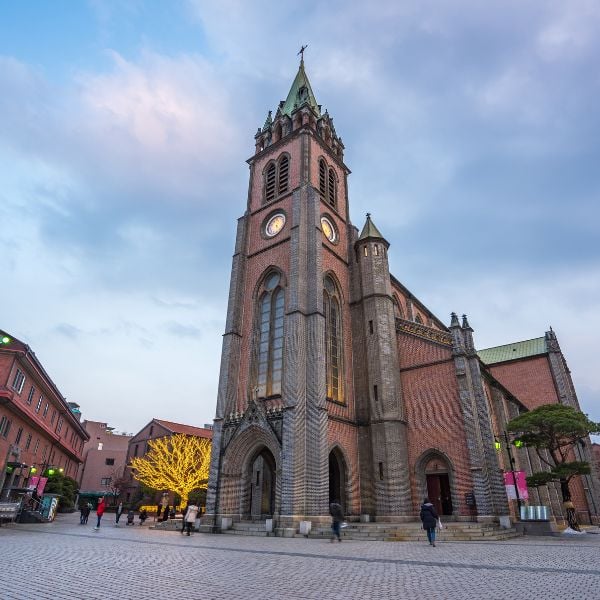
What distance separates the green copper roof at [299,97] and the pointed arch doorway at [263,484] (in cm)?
3146

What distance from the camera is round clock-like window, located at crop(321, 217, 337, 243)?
33.9m

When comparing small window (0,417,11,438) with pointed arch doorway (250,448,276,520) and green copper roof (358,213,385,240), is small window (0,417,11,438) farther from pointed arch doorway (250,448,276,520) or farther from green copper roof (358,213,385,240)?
green copper roof (358,213,385,240)

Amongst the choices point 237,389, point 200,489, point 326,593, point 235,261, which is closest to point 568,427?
point 237,389

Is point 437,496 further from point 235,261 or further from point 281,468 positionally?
point 235,261

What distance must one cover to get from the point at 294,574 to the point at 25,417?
3147 cm

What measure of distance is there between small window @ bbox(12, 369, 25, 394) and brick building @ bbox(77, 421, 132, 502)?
144 feet

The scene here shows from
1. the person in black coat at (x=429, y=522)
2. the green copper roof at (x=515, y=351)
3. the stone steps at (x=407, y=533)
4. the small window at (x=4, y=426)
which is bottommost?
the stone steps at (x=407, y=533)

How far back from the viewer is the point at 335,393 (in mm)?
28281

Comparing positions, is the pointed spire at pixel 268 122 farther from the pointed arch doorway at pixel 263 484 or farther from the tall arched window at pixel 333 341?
the pointed arch doorway at pixel 263 484

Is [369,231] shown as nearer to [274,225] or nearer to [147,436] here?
[274,225]

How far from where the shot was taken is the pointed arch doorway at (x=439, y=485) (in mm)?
26156

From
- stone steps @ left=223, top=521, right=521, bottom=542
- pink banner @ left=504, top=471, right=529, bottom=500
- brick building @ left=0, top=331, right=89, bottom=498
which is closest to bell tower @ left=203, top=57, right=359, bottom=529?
stone steps @ left=223, top=521, right=521, bottom=542

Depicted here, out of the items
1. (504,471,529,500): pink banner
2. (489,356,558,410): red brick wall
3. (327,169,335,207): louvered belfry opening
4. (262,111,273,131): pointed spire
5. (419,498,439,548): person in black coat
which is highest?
(262,111,273,131): pointed spire

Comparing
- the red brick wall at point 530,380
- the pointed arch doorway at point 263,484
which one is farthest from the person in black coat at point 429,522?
the red brick wall at point 530,380
